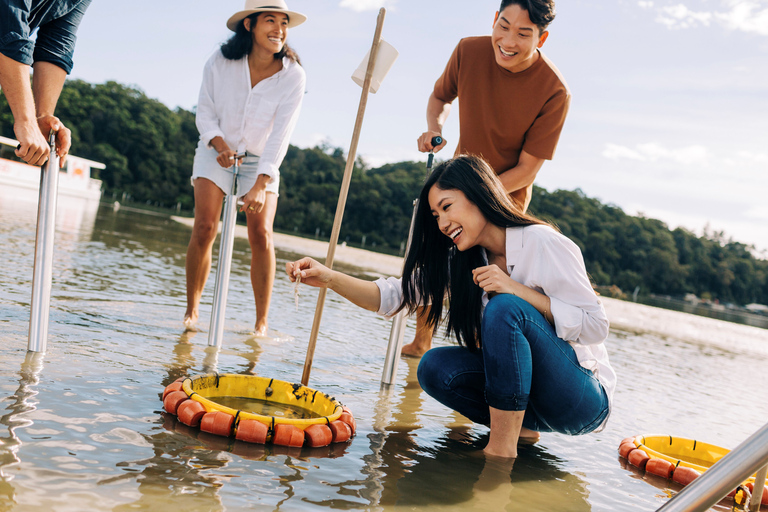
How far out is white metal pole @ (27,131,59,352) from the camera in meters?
3.26

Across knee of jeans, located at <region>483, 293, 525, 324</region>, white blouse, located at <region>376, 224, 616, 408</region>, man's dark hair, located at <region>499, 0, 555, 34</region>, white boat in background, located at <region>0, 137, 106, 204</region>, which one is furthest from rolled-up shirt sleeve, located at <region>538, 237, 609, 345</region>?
white boat in background, located at <region>0, 137, 106, 204</region>

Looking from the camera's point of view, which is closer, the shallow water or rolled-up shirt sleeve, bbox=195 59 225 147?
the shallow water

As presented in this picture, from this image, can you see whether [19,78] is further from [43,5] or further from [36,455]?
[36,455]

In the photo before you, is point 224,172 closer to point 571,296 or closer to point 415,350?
point 415,350

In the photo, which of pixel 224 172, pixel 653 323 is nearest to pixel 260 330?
pixel 224 172

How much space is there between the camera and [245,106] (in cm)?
490

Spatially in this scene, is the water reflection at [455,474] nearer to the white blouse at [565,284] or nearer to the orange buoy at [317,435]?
the orange buoy at [317,435]

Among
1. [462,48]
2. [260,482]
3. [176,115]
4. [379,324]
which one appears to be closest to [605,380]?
[260,482]

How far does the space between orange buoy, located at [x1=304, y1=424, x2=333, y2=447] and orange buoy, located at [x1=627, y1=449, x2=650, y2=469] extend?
1.54 metres

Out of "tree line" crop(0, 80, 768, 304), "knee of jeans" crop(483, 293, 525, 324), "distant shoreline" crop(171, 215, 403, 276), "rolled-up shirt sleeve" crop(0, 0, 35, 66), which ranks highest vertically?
"tree line" crop(0, 80, 768, 304)

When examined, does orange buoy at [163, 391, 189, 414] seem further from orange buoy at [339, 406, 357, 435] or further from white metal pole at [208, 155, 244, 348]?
white metal pole at [208, 155, 244, 348]

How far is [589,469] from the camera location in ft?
10.1

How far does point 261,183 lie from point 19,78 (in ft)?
6.34

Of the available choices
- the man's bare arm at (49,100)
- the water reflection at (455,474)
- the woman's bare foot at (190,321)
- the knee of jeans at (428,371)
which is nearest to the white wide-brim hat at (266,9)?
the man's bare arm at (49,100)
